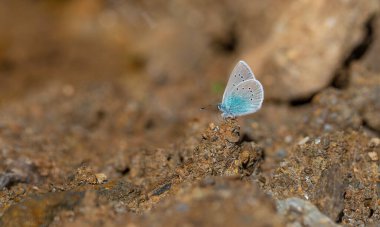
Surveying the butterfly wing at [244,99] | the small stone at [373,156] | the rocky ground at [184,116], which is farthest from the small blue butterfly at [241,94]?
the small stone at [373,156]

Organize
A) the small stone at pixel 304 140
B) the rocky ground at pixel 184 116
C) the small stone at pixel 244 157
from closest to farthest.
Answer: the rocky ground at pixel 184 116, the small stone at pixel 244 157, the small stone at pixel 304 140

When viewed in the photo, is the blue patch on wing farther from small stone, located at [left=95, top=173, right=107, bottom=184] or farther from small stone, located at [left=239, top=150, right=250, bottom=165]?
small stone, located at [left=95, top=173, right=107, bottom=184]

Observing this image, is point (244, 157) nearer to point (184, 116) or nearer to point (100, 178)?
point (100, 178)

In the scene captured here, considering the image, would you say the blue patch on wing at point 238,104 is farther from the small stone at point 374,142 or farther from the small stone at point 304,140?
the small stone at point 374,142

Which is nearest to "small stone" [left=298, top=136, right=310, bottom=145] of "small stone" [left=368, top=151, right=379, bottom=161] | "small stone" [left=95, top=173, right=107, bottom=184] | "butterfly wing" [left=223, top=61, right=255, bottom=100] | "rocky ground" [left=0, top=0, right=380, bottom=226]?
"rocky ground" [left=0, top=0, right=380, bottom=226]

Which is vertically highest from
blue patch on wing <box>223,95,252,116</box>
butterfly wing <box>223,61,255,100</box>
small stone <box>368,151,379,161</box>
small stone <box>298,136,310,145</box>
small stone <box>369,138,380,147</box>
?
butterfly wing <box>223,61,255,100</box>

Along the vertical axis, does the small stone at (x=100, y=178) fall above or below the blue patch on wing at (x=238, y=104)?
below

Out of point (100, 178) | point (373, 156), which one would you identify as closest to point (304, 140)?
point (373, 156)
